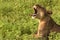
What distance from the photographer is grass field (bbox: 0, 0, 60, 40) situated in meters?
6.65

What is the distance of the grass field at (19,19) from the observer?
6.65 m

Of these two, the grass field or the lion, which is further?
the grass field

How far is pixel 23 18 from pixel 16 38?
1135 millimetres

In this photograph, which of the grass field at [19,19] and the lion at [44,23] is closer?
the lion at [44,23]

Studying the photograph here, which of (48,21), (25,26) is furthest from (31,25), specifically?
(48,21)

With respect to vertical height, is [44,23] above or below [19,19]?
above

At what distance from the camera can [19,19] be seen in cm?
753

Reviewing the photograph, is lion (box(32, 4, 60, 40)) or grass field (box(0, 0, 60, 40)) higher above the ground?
lion (box(32, 4, 60, 40))

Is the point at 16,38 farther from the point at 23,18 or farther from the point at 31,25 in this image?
the point at 23,18

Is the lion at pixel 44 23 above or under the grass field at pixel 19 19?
above

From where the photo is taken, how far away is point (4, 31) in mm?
6875

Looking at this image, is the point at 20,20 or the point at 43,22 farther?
the point at 20,20

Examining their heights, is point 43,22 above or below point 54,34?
above

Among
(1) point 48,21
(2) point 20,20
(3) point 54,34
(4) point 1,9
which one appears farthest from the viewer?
(4) point 1,9
